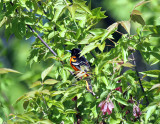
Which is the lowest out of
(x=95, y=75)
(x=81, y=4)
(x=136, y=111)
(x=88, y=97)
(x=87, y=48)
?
(x=136, y=111)

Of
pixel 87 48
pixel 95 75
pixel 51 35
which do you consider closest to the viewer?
pixel 87 48

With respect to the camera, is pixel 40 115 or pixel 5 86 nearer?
pixel 5 86

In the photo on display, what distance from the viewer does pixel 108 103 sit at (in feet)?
3.47

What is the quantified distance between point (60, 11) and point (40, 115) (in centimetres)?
51

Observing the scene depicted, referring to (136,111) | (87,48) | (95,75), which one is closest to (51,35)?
(95,75)

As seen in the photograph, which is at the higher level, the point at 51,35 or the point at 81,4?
the point at 81,4

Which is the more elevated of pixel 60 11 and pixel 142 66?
pixel 60 11

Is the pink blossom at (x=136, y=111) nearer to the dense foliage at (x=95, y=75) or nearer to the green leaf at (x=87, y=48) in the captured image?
the dense foliage at (x=95, y=75)

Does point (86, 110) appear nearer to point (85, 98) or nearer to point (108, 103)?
point (85, 98)

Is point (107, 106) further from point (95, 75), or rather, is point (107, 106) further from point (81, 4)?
point (81, 4)

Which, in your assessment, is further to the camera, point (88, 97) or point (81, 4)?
point (88, 97)

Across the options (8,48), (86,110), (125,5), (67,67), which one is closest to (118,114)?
(86,110)

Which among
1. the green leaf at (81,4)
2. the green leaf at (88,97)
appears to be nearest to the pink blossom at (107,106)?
the green leaf at (88,97)

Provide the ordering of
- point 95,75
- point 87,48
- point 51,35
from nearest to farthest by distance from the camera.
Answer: point 87,48, point 95,75, point 51,35
